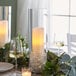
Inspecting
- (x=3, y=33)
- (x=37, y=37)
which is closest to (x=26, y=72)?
(x=37, y=37)

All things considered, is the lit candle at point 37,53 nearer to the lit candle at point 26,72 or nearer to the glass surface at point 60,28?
the lit candle at point 26,72

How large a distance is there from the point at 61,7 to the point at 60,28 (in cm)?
30

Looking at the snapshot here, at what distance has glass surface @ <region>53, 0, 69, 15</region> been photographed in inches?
132

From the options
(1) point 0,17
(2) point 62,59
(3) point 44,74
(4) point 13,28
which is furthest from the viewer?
(4) point 13,28

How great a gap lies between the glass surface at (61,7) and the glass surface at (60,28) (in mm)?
85


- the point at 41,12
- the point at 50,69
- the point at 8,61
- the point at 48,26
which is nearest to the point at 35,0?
the point at 41,12

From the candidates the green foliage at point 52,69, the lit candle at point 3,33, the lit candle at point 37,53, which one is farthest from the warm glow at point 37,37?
the lit candle at point 3,33

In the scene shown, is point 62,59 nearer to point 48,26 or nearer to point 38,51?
point 38,51

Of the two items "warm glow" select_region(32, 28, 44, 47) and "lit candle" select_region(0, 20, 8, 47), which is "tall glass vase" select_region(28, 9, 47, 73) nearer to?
"warm glow" select_region(32, 28, 44, 47)

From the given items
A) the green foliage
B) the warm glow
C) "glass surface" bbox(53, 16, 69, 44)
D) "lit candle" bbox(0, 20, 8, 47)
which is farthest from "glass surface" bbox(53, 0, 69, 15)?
the green foliage

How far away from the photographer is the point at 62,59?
1.75m

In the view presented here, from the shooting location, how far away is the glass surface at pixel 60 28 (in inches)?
133

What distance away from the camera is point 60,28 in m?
3.43

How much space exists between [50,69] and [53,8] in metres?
1.96
